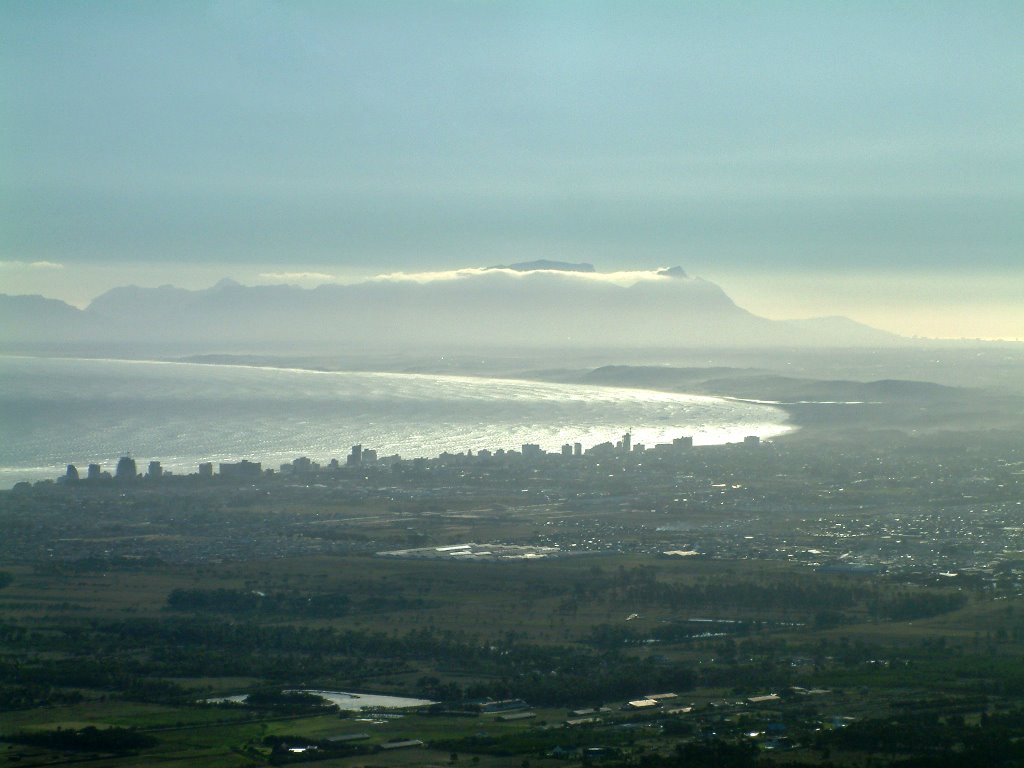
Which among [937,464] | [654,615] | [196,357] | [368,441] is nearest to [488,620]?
[654,615]

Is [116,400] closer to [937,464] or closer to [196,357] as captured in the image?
[937,464]

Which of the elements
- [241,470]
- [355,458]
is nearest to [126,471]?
[241,470]

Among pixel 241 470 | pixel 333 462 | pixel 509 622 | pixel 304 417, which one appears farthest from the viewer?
pixel 304 417

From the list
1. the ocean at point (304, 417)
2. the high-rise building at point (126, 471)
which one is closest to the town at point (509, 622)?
the high-rise building at point (126, 471)

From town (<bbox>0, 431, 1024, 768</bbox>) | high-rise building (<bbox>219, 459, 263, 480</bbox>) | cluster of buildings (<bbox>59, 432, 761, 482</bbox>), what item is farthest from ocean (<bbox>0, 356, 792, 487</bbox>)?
town (<bbox>0, 431, 1024, 768</bbox>)

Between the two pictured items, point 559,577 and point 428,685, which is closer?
point 428,685

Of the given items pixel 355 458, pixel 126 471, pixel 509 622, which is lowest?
pixel 509 622

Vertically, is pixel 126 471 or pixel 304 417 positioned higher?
pixel 304 417

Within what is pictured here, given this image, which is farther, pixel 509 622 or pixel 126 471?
pixel 126 471

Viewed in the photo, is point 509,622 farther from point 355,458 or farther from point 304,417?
point 304,417
